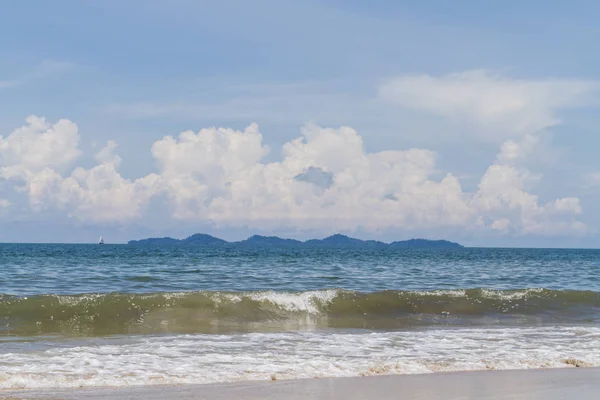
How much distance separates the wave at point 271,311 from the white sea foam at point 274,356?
254 cm

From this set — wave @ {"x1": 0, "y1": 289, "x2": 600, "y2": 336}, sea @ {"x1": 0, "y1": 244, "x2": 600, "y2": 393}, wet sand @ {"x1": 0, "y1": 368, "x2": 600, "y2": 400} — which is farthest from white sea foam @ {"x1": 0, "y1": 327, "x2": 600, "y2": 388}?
wave @ {"x1": 0, "y1": 289, "x2": 600, "y2": 336}

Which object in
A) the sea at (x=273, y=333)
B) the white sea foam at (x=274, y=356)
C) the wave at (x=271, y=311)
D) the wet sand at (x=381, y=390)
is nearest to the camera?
the wet sand at (x=381, y=390)

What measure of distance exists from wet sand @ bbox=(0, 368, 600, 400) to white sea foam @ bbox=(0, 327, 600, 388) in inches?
17.7

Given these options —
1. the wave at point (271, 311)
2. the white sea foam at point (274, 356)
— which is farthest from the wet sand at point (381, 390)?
the wave at point (271, 311)

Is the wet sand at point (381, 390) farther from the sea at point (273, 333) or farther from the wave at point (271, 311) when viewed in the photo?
the wave at point (271, 311)

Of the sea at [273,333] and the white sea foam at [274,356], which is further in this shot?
the sea at [273,333]

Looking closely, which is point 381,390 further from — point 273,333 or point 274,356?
point 273,333

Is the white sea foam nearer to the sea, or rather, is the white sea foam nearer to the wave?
the sea

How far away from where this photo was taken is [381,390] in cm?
898

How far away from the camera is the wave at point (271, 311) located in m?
17.2

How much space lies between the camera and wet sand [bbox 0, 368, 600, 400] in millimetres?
8422

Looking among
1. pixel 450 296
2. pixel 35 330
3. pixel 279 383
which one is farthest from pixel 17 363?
pixel 450 296

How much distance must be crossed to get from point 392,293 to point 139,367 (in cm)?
1396

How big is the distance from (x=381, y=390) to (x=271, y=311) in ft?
38.0
